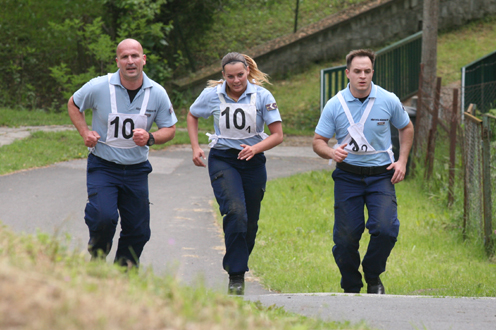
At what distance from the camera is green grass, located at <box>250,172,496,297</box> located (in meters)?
6.02

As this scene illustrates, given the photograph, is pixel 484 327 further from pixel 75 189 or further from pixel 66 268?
pixel 75 189

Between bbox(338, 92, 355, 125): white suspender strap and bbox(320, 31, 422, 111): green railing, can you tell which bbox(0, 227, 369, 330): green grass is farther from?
bbox(320, 31, 422, 111): green railing

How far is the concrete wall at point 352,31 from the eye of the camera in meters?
20.2

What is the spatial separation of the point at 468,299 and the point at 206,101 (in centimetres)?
280

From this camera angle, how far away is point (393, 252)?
7.24m

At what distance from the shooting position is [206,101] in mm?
5832

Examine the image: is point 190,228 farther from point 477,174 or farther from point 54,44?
point 54,44

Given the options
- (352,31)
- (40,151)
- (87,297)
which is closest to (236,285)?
(87,297)

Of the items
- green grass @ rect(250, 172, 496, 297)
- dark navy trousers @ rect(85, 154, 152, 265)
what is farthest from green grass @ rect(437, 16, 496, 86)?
dark navy trousers @ rect(85, 154, 152, 265)

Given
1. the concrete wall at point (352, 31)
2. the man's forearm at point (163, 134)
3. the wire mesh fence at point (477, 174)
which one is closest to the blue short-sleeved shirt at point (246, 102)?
the man's forearm at point (163, 134)

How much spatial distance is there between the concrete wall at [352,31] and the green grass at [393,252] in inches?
422

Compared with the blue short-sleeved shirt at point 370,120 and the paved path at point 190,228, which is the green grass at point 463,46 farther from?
the blue short-sleeved shirt at point 370,120

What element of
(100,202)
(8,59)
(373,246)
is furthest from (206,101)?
(8,59)

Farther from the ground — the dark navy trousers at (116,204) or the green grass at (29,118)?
the green grass at (29,118)
